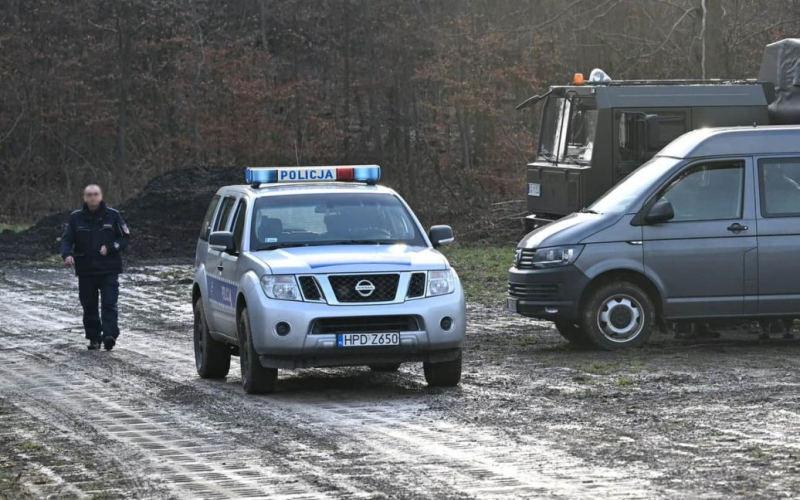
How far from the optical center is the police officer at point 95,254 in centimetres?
1636

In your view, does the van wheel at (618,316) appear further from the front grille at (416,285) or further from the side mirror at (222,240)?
the side mirror at (222,240)

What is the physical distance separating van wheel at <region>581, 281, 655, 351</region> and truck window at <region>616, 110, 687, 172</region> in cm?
444

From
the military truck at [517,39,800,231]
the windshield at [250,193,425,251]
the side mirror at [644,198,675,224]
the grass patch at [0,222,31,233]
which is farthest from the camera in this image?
the grass patch at [0,222,31,233]

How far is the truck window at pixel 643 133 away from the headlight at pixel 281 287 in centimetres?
800

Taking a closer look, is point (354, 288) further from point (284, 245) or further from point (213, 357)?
point (213, 357)

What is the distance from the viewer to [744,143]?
1485 centimetres

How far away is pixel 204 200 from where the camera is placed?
35.8 meters

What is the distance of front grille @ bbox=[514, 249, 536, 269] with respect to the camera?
14.9m

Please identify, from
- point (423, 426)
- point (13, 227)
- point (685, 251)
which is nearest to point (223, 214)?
point (685, 251)

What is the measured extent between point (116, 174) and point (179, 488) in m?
38.0

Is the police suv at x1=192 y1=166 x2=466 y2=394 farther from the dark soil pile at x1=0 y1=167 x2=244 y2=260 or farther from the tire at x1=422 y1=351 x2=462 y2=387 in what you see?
the dark soil pile at x1=0 y1=167 x2=244 y2=260

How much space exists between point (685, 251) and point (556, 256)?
1266mm

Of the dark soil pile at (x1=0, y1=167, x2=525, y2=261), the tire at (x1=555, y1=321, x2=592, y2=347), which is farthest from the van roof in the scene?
the dark soil pile at (x1=0, y1=167, x2=525, y2=261)

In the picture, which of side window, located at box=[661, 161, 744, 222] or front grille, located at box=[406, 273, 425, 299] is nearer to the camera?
front grille, located at box=[406, 273, 425, 299]
